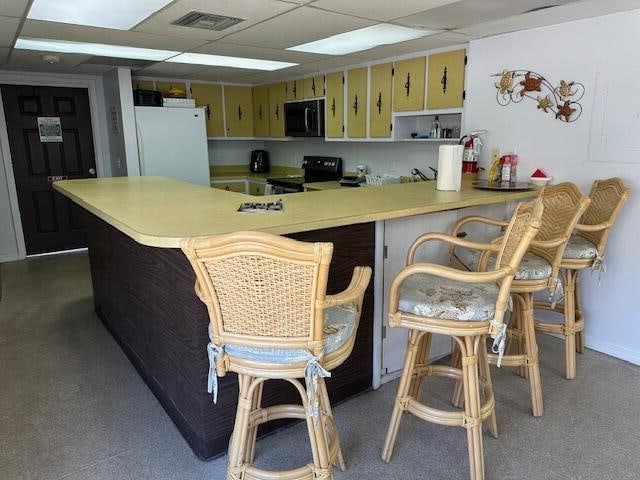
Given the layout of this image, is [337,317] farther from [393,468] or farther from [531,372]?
[531,372]

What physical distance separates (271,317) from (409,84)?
313 centimetres

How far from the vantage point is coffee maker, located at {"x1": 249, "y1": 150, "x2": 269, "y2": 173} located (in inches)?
249

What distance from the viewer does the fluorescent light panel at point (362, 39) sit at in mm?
3061

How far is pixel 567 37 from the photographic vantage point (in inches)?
114

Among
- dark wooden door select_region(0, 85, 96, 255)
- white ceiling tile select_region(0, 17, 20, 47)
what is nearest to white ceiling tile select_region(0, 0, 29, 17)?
white ceiling tile select_region(0, 17, 20, 47)

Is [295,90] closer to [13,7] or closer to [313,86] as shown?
[313,86]

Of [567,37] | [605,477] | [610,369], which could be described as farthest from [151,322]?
[567,37]

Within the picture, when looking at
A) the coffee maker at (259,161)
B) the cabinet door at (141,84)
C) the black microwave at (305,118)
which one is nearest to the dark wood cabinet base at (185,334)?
the black microwave at (305,118)

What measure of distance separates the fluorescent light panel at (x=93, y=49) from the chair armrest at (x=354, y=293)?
119 inches

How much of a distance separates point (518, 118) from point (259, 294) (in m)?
2.70

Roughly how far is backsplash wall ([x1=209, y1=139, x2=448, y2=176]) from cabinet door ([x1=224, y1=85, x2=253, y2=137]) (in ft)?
1.45

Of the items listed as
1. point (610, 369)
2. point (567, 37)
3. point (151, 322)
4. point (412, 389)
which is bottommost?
point (610, 369)

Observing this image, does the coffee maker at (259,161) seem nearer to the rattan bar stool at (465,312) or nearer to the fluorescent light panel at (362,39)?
the fluorescent light panel at (362,39)

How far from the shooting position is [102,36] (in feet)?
10.2
